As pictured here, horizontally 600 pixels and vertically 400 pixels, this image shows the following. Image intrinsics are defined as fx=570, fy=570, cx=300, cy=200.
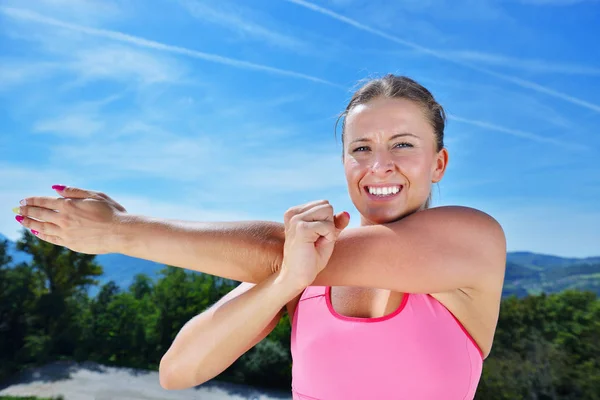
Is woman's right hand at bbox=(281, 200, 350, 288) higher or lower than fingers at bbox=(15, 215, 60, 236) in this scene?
lower

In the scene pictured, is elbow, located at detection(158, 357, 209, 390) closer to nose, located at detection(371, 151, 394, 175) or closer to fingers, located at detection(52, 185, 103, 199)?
fingers, located at detection(52, 185, 103, 199)

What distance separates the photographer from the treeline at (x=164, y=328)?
54.2 ft

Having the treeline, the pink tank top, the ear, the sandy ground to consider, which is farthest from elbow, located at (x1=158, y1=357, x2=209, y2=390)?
the sandy ground

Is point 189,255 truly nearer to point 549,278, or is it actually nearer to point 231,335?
point 231,335

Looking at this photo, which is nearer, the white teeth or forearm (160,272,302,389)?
forearm (160,272,302,389)

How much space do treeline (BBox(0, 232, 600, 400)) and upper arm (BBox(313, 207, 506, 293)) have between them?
16247 mm

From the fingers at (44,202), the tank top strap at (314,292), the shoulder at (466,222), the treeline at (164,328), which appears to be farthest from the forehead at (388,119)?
the treeline at (164,328)

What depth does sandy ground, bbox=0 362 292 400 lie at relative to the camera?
66.1 feet

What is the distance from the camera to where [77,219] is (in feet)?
5.85

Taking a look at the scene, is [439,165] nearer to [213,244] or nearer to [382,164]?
[382,164]

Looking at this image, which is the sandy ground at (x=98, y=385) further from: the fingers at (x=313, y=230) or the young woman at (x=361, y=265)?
the fingers at (x=313, y=230)

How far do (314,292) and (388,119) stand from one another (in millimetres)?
608

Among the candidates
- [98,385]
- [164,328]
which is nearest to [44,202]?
[164,328]

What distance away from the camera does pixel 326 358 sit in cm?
170
